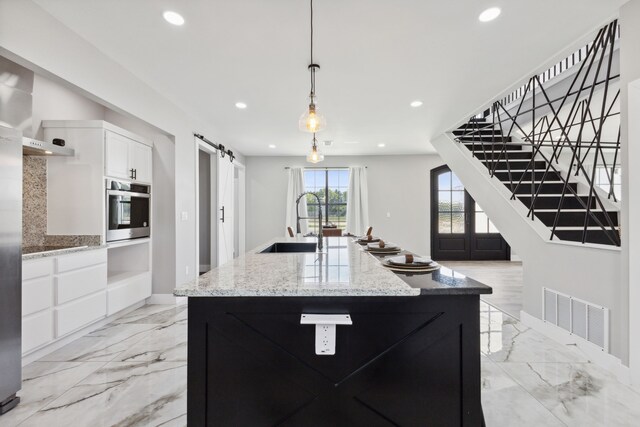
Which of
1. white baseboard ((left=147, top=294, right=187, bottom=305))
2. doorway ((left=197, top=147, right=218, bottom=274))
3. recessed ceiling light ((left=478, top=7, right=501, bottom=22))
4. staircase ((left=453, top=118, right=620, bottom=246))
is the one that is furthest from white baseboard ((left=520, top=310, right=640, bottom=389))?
doorway ((left=197, top=147, right=218, bottom=274))

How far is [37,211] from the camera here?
310 cm

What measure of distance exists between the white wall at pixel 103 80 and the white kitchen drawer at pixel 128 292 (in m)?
0.38

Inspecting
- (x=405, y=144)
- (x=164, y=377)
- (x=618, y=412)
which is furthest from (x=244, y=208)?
(x=618, y=412)

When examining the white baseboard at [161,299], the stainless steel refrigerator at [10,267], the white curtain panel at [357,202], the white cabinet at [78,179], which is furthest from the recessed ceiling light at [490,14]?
the white curtain panel at [357,202]

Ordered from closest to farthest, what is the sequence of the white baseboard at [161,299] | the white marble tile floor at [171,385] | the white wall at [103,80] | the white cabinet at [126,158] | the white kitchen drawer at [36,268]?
the white marble tile floor at [171,385]
the white wall at [103,80]
the white kitchen drawer at [36,268]
the white cabinet at [126,158]
the white baseboard at [161,299]

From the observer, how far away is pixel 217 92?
3738 millimetres

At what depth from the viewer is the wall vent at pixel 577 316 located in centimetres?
241

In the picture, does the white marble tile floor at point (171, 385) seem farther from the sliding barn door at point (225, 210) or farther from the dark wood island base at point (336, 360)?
the sliding barn door at point (225, 210)

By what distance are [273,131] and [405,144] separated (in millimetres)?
2779

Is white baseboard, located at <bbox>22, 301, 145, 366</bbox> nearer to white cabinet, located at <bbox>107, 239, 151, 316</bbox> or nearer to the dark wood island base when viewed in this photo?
white cabinet, located at <bbox>107, 239, 151, 316</bbox>

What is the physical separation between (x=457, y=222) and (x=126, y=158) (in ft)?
22.6

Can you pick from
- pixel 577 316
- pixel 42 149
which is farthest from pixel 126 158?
pixel 577 316

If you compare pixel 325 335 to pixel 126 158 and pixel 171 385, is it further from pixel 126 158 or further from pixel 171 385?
pixel 126 158

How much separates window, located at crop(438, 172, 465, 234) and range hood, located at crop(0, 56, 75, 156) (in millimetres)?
7134
